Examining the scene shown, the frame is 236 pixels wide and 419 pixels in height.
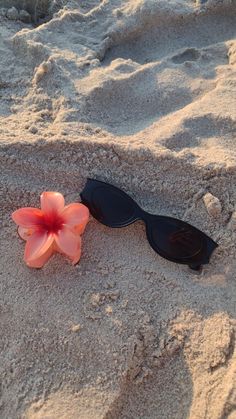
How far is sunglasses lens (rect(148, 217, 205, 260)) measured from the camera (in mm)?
1551

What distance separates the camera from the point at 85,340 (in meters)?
1.36

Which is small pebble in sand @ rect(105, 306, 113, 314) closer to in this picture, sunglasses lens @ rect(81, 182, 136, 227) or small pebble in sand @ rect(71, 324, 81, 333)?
small pebble in sand @ rect(71, 324, 81, 333)

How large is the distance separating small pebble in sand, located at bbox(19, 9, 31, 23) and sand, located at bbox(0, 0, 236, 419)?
67 mm

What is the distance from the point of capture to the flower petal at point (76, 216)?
1.50 m

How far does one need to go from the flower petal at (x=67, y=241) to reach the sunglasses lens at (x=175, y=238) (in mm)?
283

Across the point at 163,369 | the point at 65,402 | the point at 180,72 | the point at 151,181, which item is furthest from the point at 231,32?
the point at 65,402

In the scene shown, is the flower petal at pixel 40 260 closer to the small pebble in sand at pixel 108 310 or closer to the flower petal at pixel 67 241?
the flower petal at pixel 67 241

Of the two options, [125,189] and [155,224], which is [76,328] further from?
[125,189]

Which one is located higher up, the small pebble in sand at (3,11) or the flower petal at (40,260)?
the small pebble in sand at (3,11)

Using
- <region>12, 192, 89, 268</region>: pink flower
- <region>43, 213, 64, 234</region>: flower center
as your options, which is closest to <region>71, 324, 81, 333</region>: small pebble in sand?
<region>12, 192, 89, 268</region>: pink flower

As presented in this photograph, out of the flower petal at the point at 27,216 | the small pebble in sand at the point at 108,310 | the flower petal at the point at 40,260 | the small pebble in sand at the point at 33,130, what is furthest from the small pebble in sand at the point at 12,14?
the small pebble in sand at the point at 108,310

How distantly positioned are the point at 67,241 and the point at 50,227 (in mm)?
83

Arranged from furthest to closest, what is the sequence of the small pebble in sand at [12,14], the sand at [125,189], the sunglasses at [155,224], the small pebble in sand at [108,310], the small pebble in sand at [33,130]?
the small pebble in sand at [12,14] → the small pebble in sand at [33,130] → the sunglasses at [155,224] → the small pebble in sand at [108,310] → the sand at [125,189]

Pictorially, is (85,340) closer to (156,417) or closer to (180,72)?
(156,417)
